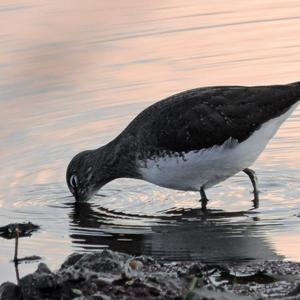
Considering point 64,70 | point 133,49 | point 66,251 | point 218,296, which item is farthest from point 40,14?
point 218,296

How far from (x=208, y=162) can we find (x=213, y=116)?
1.59 ft

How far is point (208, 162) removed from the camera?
11523 mm

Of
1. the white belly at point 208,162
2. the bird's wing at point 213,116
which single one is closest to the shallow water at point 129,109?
the white belly at point 208,162

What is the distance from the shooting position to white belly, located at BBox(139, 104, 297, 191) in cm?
1151

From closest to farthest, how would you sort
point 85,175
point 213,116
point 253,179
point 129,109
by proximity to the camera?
1. point 213,116
2. point 253,179
3. point 85,175
4. point 129,109

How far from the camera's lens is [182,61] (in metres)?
15.2

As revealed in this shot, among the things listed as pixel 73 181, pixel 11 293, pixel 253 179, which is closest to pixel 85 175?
pixel 73 181

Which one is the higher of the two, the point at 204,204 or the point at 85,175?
the point at 85,175

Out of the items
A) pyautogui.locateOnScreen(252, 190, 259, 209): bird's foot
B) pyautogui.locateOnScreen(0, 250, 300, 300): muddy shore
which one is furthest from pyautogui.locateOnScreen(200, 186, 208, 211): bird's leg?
pyautogui.locateOnScreen(0, 250, 300, 300): muddy shore

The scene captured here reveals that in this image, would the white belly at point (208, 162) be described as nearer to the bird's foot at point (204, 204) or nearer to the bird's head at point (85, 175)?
the bird's foot at point (204, 204)

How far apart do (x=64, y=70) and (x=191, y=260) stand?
2.47 meters

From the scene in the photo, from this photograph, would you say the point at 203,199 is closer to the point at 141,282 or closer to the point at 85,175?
the point at 85,175

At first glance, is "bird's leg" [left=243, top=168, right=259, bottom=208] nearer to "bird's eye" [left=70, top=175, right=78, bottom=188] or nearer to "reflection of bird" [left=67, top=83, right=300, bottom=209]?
"reflection of bird" [left=67, top=83, right=300, bottom=209]

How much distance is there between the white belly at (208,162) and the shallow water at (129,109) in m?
0.36
